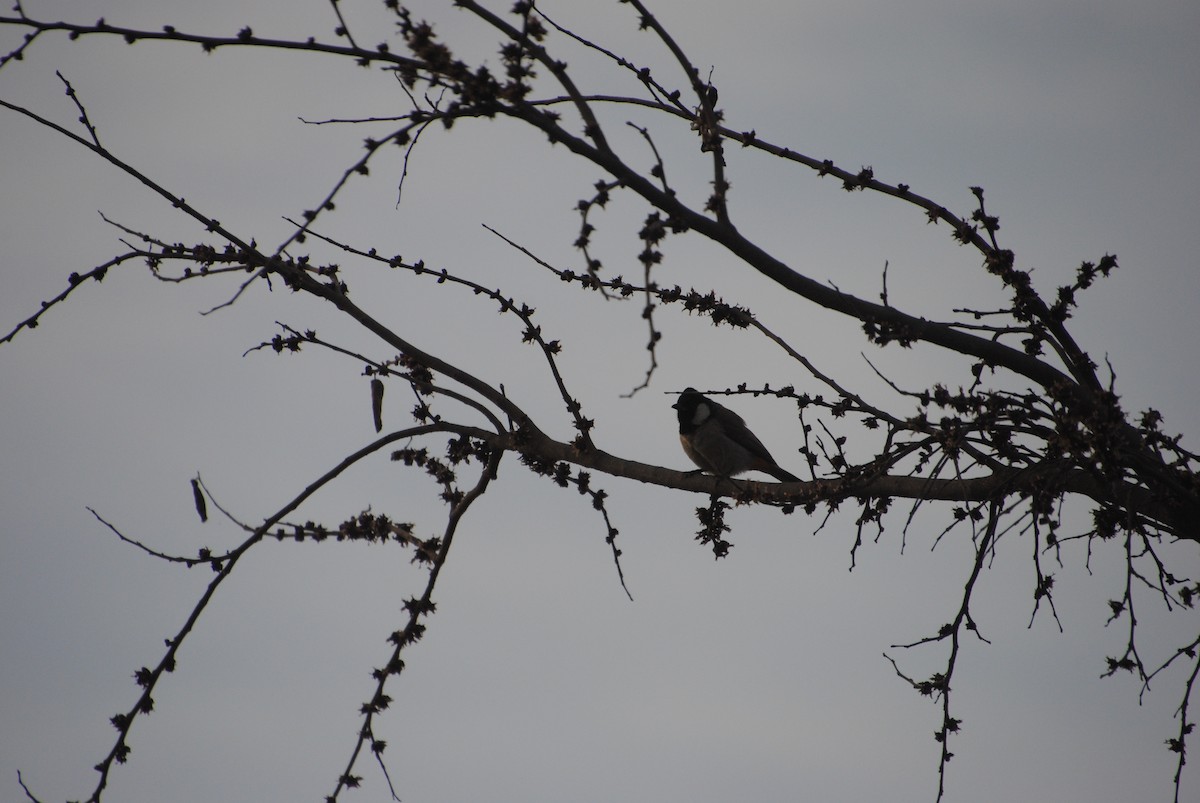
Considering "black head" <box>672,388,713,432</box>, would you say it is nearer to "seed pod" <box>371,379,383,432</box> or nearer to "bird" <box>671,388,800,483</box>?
"bird" <box>671,388,800,483</box>

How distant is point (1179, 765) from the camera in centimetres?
380

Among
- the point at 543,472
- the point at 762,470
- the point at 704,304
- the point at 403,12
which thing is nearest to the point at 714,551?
the point at 543,472

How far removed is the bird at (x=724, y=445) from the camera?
8.30 metres

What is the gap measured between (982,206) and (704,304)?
121 cm

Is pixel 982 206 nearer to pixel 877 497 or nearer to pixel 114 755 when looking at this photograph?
pixel 877 497

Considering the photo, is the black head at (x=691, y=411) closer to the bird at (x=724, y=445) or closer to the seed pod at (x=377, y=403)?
the bird at (x=724, y=445)

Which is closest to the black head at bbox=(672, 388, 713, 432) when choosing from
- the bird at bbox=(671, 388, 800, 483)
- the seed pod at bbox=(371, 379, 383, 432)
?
the bird at bbox=(671, 388, 800, 483)

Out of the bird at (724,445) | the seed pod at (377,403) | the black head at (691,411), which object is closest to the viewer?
the seed pod at (377,403)

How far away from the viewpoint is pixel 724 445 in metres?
8.29

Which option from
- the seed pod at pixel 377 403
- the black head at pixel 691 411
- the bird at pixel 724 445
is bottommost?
the seed pod at pixel 377 403

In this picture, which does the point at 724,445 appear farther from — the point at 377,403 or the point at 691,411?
the point at 377,403

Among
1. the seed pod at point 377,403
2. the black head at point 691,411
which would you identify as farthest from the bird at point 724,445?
the seed pod at point 377,403

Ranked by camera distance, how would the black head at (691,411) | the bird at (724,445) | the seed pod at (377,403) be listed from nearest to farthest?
the seed pod at (377,403) < the bird at (724,445) < the black head at (691,411)

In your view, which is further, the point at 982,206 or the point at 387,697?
the point at 982,206
